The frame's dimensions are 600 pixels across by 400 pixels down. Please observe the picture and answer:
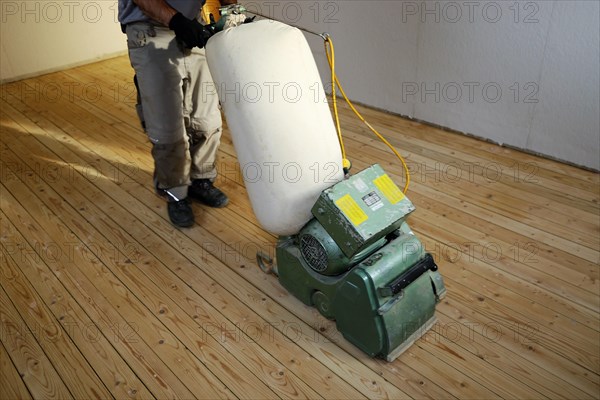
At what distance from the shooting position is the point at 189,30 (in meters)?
1.71

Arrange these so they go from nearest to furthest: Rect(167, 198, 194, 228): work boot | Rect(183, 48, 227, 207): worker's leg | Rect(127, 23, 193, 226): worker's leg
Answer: Rect(127, 23, 193, 226): worker's leg, Rect(183, 48, 227, 207): worker's leg, Rect(167, 198, 194, 228): work boot

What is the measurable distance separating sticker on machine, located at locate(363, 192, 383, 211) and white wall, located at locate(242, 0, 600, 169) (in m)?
1.47

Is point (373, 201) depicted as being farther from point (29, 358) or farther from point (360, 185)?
point (29, 358)

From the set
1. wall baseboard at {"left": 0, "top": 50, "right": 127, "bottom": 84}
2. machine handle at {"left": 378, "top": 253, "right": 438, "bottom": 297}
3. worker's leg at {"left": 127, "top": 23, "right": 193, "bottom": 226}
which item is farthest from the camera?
wall baseboard at {"left": 0, "top": 50, "right": 127, "bottom": 84}

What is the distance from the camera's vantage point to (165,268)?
2023 mm

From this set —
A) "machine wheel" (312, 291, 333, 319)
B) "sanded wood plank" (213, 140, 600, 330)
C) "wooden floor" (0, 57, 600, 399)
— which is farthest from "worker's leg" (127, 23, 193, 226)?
"sanded wood plank" (213, 140, 600, 330)

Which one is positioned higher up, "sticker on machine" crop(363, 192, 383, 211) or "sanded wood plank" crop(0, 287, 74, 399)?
"sticker on machine" crop(363, 192, 383, 211)

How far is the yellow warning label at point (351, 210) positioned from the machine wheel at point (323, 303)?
0.33m

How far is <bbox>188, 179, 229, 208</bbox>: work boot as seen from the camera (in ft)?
7.84

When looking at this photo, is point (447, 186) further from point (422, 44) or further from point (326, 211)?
point (326, 211)

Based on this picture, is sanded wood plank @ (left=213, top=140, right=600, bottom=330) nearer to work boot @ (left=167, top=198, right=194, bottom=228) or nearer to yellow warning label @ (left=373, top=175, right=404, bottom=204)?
yellow warning label @ (left=373, top=175, right=404, bottom=204)

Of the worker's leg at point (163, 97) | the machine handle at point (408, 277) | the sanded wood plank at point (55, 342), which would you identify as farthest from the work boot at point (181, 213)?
the machine handle at point (408, 277)

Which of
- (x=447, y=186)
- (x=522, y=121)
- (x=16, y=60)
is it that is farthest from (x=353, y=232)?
(x=16, y=60)

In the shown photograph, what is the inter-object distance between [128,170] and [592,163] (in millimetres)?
2421
